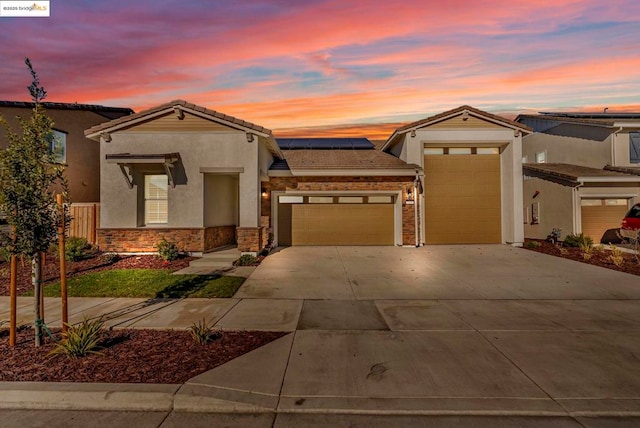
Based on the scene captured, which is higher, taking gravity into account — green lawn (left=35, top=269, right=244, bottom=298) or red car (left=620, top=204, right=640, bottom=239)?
red car (left=620, top=204, right=640, bottom=239)

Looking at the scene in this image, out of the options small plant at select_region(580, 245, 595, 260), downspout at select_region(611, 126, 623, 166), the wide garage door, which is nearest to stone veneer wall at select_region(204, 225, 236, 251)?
the wide garage door

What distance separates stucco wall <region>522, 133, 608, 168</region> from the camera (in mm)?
17750

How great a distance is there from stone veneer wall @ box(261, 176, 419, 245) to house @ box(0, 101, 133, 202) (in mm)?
9628

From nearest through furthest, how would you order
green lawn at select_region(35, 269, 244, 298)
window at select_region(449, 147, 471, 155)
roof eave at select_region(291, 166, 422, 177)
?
green lawn at select_region(35, 269, 244, 298) → roof eave at select_region(291, 166, 422, 177) → window at select_region(449, 147, 471, 155)

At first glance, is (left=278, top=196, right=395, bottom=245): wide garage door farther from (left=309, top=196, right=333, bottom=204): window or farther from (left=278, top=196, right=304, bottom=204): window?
(left=278, top=196, right=304, bottom=204): window

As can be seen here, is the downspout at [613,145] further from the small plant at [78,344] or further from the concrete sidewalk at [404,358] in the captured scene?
the small plant at [78,344]

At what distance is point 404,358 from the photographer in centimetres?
412

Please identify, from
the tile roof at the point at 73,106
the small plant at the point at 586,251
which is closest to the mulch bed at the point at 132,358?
the small plant at the point at 586,251

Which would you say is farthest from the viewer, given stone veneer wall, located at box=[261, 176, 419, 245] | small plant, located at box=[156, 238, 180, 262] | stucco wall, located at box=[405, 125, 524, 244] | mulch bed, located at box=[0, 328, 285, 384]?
stone veneer wall, located at box=[261, 176, 419, 245]

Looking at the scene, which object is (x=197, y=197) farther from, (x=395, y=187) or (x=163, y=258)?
(x=395, y=187)

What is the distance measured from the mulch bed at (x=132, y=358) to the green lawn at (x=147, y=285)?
7.09ft

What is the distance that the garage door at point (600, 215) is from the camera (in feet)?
50.2

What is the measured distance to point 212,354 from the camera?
4.18 m

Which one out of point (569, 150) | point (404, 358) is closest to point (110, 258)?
point (404, 358)
